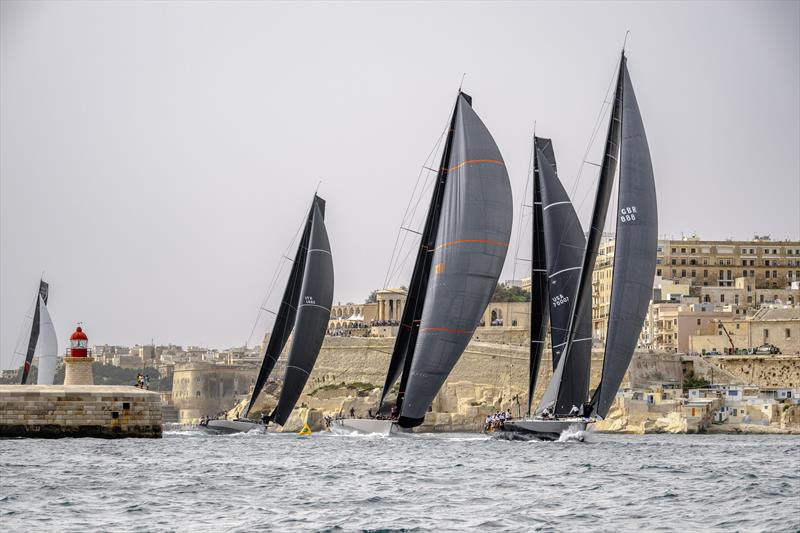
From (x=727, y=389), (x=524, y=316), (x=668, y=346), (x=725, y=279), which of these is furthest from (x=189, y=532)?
(x=725, y=279)

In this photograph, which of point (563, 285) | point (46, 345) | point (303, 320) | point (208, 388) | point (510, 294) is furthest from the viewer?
point (510, 294)

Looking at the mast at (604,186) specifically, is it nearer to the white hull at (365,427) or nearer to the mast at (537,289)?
the mast at (537,289)

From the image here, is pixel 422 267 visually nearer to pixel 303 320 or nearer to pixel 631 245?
pixel 631 245

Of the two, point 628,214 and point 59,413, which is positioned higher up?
point 628,214

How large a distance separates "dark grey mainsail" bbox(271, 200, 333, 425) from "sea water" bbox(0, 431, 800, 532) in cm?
1169

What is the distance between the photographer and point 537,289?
4084 centimetres

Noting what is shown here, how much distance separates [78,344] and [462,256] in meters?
12.5

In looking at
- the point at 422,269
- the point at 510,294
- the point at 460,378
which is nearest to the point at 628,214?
the point at 422,269

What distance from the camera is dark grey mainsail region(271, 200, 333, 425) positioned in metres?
47.8

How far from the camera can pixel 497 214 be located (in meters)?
38.5

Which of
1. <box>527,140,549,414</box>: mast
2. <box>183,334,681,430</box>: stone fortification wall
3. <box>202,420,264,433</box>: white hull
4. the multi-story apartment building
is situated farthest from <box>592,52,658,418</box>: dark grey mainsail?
the multi-story apartment building

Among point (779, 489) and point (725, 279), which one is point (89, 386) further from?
point (725, 279)

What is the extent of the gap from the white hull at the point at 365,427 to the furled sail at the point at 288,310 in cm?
610

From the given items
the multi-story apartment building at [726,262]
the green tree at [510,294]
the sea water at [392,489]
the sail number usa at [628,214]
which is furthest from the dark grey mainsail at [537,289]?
the green tree at [510,294]
